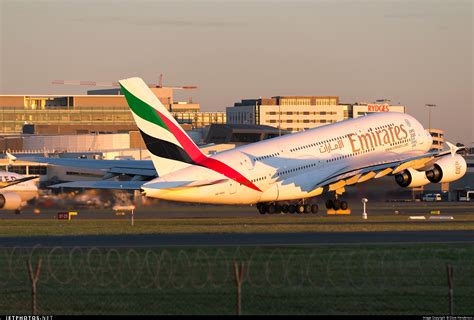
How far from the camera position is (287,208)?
241ft

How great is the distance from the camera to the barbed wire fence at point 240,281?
2905 cm

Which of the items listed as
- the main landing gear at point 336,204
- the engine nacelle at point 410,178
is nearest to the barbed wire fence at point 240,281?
the main landing gear at point 336,204

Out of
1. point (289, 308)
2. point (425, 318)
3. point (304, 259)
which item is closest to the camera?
point (425, 318)

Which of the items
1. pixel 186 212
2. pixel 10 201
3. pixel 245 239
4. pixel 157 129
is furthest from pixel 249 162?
pixel 245 239

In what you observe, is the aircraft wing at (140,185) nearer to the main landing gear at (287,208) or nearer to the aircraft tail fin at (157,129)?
the aircraft tail fin at (157,129)

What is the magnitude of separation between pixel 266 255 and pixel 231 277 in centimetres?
591

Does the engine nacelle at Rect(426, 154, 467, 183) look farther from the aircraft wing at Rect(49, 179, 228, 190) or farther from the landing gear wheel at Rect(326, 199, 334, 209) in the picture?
the aircraft wing at Rect(49, 179, 228, 190)

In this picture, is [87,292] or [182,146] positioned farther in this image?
[182,146]

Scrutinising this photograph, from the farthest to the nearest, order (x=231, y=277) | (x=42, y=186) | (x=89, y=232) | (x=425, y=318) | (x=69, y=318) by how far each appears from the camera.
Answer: (x=42, y=186)
(x=89, y=232)
(x=231, y=277)
(x=69, y=318)
(x=425, y=318)

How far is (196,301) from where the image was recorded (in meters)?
30.0

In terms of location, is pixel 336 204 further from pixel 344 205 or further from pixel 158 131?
pixel 158 131

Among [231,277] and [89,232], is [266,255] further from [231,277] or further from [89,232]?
[89,232]

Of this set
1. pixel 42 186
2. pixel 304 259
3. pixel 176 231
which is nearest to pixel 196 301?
pixel 304 259

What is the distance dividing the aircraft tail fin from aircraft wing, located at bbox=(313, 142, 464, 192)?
1156cm
